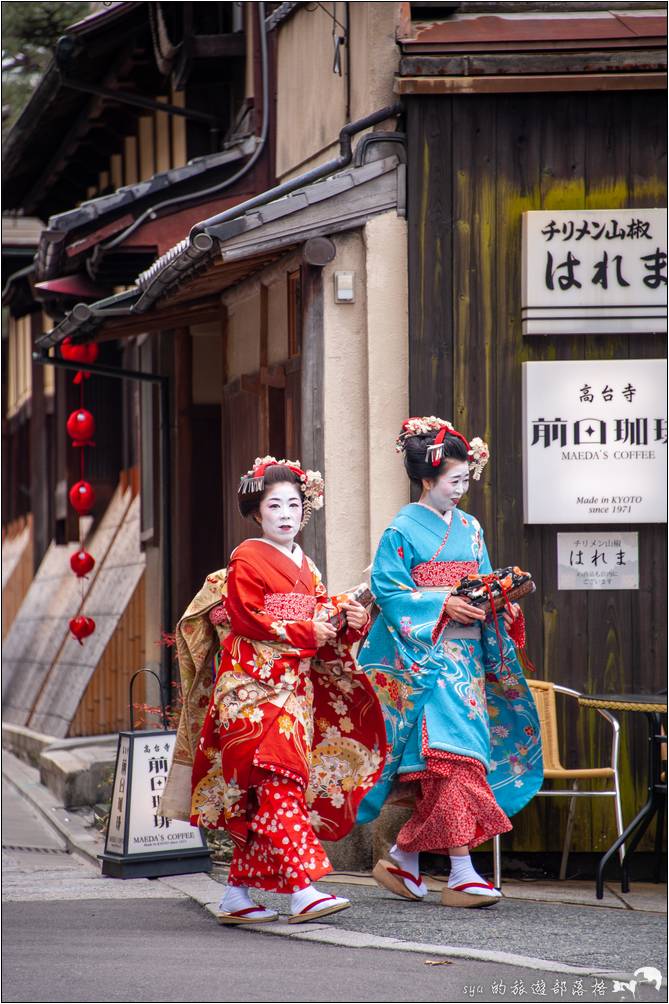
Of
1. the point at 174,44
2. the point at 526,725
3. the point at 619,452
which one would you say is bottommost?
the point at 526,725

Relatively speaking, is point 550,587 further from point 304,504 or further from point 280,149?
point 280,149

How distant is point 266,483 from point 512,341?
7.06ft

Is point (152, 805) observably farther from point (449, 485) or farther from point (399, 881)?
point (449, 485)

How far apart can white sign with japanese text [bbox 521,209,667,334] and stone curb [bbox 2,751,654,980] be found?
11.4 feet

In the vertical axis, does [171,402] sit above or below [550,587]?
above

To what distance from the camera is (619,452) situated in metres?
9.11

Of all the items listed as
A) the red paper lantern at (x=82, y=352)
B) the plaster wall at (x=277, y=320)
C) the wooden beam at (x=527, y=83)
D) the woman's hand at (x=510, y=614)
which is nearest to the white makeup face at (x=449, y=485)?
the woman's hand at (x=510, y=614)

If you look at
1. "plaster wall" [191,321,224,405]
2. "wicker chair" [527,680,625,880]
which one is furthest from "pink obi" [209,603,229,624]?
"plaster wall" [191,321,224,405]

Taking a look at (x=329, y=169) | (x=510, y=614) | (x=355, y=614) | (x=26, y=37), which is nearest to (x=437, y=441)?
(x=510, y=614)

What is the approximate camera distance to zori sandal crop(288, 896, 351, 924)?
7.12 meters

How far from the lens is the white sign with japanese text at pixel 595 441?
9.02m

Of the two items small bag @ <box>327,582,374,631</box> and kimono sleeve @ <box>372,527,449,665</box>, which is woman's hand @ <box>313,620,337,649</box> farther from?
kimono sleeve @ <box>372,527,449,665</box>

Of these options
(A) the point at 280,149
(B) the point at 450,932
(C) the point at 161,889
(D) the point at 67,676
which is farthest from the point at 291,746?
(D) the point at 67,676

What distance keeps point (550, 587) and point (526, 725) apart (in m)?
1.08
